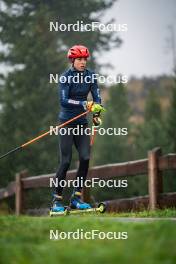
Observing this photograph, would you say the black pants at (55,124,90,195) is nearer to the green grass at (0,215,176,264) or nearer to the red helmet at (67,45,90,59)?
the red helmet at (67,45,90,59)

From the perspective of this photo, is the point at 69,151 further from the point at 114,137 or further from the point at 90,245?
the point at 114,137

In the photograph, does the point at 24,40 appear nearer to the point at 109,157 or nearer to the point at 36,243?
the point at 109,157

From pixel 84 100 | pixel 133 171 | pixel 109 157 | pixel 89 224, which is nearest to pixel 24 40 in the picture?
pixel 109 157

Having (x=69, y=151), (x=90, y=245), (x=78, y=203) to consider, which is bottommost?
(x=90, y=245)

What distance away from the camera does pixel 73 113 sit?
7.92 meters

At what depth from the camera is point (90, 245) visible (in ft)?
13.9

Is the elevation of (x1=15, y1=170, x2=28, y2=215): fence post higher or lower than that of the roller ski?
higher

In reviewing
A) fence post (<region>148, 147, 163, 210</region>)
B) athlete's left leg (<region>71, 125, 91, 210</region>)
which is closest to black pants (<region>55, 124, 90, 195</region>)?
athlete's left leg (<region>71, 125, 91, 210</region>)

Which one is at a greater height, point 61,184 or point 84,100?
point 84,100

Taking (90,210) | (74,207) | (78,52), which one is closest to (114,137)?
(74,207)

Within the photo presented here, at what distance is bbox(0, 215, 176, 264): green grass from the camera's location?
3.82 m

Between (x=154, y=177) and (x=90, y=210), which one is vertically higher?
(x=154, y=177)

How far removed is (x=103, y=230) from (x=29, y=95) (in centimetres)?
2130

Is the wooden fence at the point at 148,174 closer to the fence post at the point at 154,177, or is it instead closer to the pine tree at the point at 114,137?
the fence post at the point at 154,177
